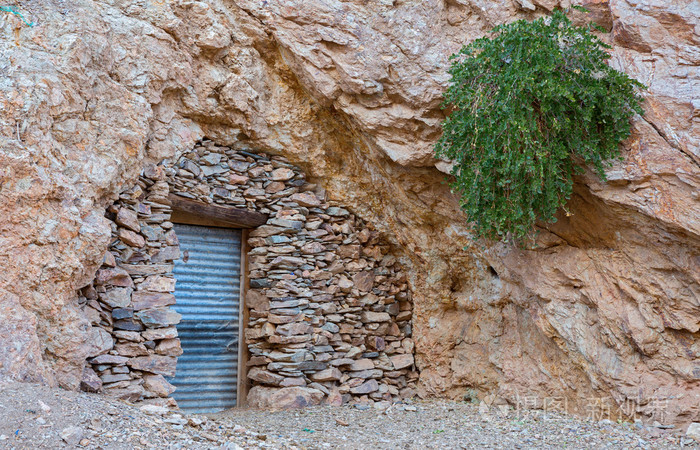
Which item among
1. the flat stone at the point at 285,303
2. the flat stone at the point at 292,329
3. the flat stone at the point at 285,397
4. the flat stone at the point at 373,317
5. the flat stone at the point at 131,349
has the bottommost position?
the flat stone at the point at 285,397

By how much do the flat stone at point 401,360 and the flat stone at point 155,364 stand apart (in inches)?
88.6

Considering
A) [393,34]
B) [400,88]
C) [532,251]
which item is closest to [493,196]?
[532,251]

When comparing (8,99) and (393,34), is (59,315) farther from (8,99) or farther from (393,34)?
(393,34)

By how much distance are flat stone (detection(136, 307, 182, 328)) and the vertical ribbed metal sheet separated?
49 cm

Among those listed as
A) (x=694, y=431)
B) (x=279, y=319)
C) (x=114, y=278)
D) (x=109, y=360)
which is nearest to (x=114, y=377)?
(x=109, y=360)

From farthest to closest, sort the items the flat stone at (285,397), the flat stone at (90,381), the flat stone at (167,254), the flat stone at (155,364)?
1. the flat stone at (285,397)
2. the flat stone at (167,254)
3. the flat stone at (155,364)
4. the flat stone at (90,381)

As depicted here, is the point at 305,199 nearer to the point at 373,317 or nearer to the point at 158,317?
the point at 373,317

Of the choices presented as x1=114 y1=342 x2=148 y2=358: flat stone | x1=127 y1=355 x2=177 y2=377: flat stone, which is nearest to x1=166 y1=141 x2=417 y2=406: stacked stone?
x1=127 y1=355 x2=177 y2=377: flat stone

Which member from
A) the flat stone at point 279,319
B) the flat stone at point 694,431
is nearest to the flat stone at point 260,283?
the flat stone at point 279,319

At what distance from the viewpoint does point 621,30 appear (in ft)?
14.7

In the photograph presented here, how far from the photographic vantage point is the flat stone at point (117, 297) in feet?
15.1

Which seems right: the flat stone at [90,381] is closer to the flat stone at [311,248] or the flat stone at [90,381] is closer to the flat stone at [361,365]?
the flat stone at [311,248]

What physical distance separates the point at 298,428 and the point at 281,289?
143cm

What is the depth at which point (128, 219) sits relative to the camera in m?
4.76
